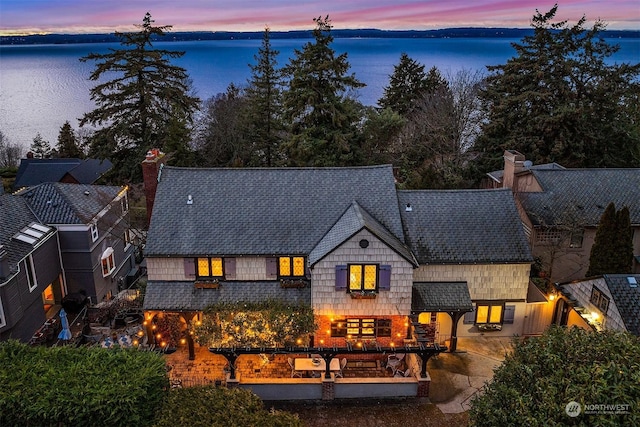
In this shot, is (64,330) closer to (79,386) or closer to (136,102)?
(79,386)

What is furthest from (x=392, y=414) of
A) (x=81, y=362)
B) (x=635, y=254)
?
(x=635, y=254)

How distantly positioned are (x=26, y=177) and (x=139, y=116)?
15.8 meters

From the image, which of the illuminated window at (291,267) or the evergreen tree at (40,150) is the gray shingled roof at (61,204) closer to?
the illuminated window at (291,267)

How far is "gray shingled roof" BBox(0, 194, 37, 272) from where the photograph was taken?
23.0m

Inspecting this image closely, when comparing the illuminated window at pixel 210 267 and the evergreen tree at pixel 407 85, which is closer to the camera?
the illuminated window at pixel 210 267

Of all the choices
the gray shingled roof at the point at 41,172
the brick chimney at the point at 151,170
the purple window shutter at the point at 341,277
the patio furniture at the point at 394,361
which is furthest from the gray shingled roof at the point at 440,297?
the gray shingled roof at the point at 41,172

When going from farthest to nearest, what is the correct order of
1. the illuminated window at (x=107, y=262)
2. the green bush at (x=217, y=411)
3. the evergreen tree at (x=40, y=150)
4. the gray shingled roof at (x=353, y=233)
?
the evergreen tree at (x=40, y=150), the illuminated window at (x=107, y=262), the gray shingled roof at (x=353, y=233), the green bush at (x=217, y=411)

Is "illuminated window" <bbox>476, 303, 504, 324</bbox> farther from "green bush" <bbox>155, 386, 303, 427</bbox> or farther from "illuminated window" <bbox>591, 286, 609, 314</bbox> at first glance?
"green bush" <bbox>155, 386, 303, 427</bbox>

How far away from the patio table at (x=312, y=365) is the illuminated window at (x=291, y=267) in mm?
4110

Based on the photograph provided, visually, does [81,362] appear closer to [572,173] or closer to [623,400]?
[623,400]

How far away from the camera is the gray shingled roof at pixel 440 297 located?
23016 millimetres

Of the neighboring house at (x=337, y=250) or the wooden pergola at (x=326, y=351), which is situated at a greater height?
the neighboring house at (x=337, y=250)

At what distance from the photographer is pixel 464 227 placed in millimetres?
24859

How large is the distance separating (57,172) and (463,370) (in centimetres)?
4399
